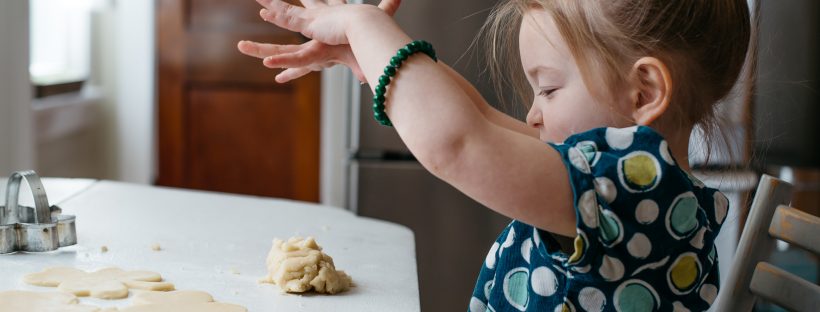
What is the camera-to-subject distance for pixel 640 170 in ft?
2.35

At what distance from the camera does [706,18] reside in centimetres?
79

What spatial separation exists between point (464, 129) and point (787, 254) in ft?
10.8

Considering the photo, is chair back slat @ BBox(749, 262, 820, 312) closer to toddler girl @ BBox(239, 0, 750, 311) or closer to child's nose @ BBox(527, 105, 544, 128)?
toddler girl @ BBox(239, 0, 750, 311)

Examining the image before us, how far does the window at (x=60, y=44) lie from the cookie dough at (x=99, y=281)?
2.12m

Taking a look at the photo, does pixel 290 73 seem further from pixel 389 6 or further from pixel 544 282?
pixel 544 282

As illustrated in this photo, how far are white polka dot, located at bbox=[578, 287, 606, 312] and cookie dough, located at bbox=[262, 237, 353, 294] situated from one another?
8.8 inches

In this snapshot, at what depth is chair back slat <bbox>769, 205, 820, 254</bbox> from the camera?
35.6 inches

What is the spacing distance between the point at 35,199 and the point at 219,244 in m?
0.21

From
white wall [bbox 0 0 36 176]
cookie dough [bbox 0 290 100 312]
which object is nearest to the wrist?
cookie dough [bbox 0 290 100 312]

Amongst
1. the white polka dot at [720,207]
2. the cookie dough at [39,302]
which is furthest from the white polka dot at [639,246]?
the cookie dough at [39,302]

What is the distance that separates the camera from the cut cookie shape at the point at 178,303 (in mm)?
750

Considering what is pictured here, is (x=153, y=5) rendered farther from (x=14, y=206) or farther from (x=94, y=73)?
(x=14, y=206)

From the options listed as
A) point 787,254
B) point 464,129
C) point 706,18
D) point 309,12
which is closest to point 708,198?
point 706,18

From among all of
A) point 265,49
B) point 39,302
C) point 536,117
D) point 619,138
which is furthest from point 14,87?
point 619,138
